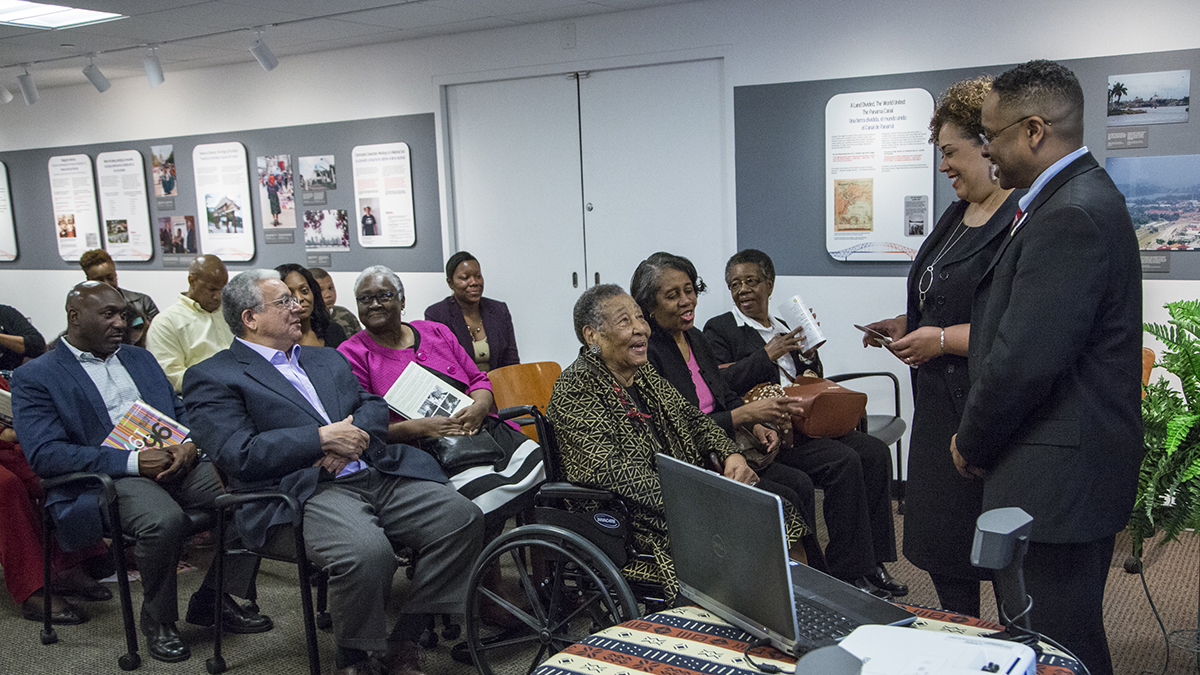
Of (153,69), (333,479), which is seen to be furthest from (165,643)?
(153,69)

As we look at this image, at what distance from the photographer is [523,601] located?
3.72m

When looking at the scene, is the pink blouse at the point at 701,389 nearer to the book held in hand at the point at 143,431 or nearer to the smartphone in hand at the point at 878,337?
the smartphone in hand at the point at 878,337

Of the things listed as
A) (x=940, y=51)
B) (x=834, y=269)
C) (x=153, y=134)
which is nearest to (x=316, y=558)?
(x=834, y=269)

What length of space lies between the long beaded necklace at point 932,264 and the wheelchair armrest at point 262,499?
2009 millimetres

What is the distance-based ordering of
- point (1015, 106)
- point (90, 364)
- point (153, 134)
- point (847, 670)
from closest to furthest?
point (847, 670) < point (1015, 106) < point (90, 364) < point (153, 134)

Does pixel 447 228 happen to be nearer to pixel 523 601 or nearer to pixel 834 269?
pixel 834 269

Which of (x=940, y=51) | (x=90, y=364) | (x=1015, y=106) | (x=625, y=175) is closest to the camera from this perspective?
(x=1015, y=106)

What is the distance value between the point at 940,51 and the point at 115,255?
6.87 metres

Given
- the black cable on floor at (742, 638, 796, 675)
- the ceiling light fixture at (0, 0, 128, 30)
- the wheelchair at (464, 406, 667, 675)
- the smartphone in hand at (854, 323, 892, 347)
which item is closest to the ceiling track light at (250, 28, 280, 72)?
the ceiling light fixture at (0, 0, 128, 30)

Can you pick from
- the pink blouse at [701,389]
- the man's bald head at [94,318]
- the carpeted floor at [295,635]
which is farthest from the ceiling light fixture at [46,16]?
the pink blouse at [701,389]

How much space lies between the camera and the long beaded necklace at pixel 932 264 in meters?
2.29

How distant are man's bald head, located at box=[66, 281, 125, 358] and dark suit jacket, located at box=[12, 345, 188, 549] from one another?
A: 0.26 ft

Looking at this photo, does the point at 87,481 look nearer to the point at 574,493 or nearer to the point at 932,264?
the point at 574,493

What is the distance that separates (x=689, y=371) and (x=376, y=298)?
134cm
